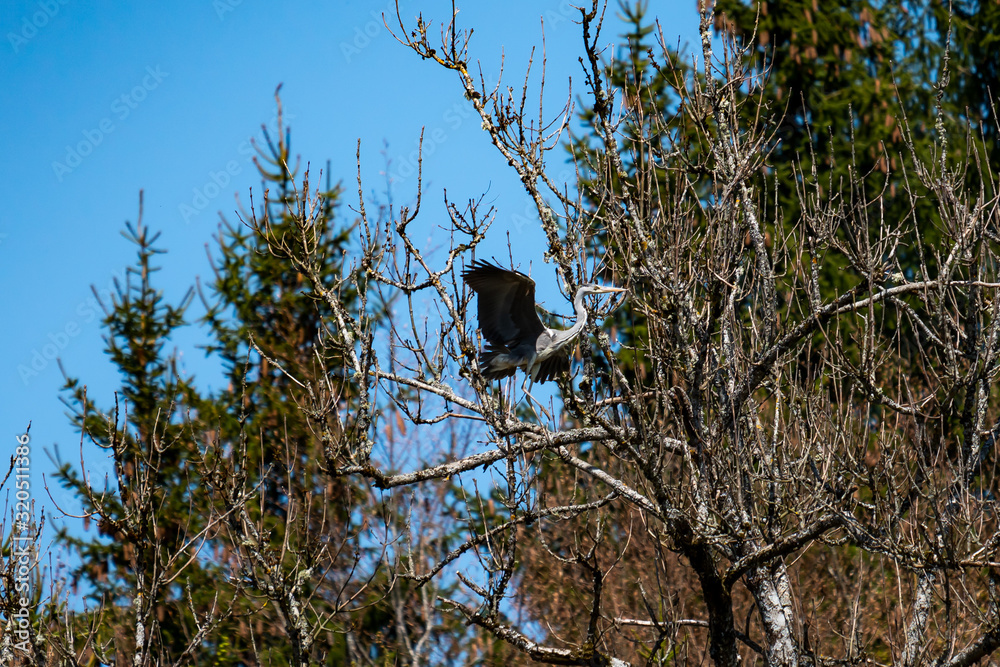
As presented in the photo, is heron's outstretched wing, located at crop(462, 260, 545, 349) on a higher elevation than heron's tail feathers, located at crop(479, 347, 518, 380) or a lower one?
higher

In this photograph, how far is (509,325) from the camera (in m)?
8.30

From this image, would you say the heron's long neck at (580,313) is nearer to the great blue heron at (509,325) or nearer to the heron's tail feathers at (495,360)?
the great blue heron at (509,325)

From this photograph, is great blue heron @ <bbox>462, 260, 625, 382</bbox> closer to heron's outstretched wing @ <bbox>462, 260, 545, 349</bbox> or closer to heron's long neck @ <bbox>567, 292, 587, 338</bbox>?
heron's outstretched wing @ <bbox>462, 260, 545, 349</bbox>

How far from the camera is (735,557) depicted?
7.73 meters

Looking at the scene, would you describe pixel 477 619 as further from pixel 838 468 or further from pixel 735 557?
pixel 838 468

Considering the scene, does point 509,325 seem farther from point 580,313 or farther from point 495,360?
point 580,313

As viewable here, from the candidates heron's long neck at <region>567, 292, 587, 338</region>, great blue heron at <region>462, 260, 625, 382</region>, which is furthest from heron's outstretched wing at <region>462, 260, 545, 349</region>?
heron's long neck at <region>567, 292, 587, 338</region>

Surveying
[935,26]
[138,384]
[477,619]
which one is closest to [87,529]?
[138,384]

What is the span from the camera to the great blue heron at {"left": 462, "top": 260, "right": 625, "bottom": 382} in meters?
8.04

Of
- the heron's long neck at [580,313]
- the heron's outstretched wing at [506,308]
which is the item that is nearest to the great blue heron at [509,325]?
the heron's outstretched wing at [506,308]

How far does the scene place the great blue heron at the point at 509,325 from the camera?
804 cm

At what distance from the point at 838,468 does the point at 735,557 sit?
1.05m

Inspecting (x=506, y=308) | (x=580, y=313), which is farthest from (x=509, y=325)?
(x=580, y=313)

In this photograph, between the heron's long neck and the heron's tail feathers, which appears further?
the heron's tail feathers
